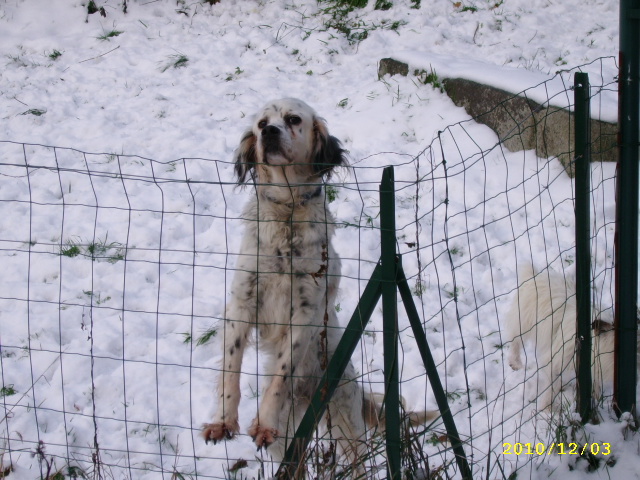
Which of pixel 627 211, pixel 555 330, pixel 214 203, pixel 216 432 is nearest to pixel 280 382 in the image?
Answer: pixel 216 432

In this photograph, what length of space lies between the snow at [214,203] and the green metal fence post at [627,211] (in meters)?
0.22

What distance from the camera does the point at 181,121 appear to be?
6863 millimetres

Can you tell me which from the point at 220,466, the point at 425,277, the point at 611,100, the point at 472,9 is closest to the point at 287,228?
the point at 220,466

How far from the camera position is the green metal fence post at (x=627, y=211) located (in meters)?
2.99

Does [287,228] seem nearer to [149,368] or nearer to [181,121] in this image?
[149,368]

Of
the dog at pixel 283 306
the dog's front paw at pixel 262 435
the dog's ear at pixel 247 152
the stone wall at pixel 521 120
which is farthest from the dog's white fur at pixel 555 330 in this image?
the stone wall at pixel 521 120

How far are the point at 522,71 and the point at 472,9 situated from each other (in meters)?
1.96

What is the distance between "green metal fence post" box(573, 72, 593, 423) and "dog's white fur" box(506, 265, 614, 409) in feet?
0.53

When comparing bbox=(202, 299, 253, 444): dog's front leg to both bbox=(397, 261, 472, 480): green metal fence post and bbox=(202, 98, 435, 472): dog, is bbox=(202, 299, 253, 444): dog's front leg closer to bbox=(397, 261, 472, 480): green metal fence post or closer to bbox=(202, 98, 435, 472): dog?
bbox=(202, 98, 435, 472): dog

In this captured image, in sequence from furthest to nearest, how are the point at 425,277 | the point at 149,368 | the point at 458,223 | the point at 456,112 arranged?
the point at 456,112, the point at 458,223, the point at 425,277, the point at 149,368

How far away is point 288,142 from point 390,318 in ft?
4.43

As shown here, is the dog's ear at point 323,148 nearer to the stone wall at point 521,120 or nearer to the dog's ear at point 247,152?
the dog's ear at point 247,152

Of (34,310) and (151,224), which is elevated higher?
(151,224)

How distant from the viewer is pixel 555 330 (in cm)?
Answer: 368
